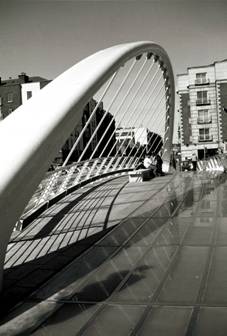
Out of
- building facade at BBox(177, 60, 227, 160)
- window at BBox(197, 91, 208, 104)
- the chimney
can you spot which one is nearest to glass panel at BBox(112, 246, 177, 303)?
building facade at BBox(177, 60, 227, 160)

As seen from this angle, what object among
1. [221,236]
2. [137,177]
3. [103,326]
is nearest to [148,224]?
[221,236]

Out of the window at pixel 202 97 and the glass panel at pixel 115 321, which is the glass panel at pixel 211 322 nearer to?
the glass panel at pixel 115 321

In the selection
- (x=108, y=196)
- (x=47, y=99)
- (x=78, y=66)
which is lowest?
(x=108, y=196)

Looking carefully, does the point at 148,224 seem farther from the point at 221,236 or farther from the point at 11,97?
the point at 11,97

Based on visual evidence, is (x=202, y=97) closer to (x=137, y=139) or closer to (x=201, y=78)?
(x=201, y=78)

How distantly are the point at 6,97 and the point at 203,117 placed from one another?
23036 millimetres

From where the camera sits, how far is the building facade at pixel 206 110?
45.7 m

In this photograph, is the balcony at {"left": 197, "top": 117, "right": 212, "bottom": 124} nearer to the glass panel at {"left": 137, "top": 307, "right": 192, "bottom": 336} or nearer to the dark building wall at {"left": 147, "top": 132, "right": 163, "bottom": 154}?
the dark building wall at {"left": 147, "top": 132, "right": 163, "bottom": 154}

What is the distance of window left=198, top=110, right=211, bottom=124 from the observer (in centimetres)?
4638

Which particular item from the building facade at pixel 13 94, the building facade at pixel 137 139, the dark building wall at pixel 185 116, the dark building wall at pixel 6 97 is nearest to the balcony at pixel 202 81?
the dark building wall at pixel 185 116

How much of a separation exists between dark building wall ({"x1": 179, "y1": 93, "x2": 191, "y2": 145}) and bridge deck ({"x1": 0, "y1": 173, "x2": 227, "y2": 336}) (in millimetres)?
43225

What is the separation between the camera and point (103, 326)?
9.25 ft

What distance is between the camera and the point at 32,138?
332 centimetres

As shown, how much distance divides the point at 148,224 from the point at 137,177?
733 centimetres
